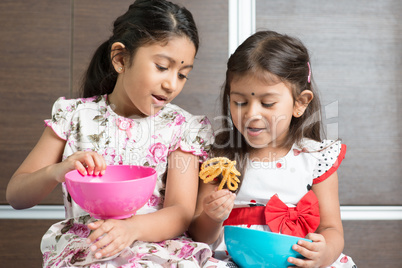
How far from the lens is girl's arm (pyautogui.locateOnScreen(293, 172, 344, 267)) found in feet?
2.94

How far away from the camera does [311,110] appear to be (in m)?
1.26

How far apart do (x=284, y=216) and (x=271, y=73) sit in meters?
0.37

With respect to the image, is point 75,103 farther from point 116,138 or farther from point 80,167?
point 80,167

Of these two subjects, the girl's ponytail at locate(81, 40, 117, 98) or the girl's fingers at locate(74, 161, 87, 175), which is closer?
the girl's fingers at locate(74, 161, 87, 175)

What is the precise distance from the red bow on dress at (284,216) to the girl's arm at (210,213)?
2.6 inches

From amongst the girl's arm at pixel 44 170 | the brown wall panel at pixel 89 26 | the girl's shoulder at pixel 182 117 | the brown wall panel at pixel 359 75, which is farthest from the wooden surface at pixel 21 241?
the brown wall panel at pixel 359 75

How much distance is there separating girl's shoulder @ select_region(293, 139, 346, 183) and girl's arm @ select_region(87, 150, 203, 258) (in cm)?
31

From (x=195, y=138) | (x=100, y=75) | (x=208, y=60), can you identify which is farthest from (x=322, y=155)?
(x=208, y=60)

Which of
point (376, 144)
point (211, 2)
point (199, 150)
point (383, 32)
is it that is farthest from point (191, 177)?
point (383, 32)

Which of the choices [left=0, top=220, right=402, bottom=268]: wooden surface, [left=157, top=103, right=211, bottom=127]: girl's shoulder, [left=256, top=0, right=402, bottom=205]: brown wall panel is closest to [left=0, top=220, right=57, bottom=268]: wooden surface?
[left=0, top=220, right=402, bottom=268]: wooden surface

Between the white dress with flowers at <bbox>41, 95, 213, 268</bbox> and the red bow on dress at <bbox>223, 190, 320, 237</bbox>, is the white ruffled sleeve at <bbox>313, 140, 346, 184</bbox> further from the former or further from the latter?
the white dress with flowers at <bbox>41, 95, 213, 268</bbox>

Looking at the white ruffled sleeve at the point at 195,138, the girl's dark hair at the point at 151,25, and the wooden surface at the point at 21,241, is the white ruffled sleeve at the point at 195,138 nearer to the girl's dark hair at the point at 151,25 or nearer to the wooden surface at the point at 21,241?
the girl's dark hair at the point at 151,25

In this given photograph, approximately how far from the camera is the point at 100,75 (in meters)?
1.30

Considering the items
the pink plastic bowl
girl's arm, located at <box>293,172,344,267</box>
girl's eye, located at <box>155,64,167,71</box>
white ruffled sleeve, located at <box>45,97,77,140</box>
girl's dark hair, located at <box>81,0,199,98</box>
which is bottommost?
girl's arm, located at <box>293,172,344,267</box>
